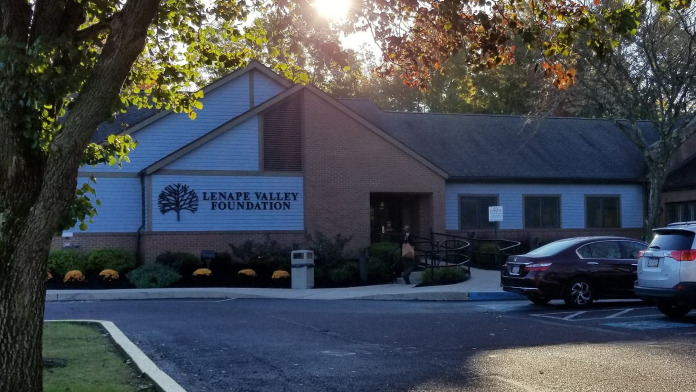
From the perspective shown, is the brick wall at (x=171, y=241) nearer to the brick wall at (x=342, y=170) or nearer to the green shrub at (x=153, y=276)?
the brick wall at (x=342, y=170)

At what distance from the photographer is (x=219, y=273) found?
26391 mm

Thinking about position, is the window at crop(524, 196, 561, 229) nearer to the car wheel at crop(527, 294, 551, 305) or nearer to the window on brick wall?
the window on brick wall

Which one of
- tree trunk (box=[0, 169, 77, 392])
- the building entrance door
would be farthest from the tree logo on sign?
tree trunk (box=[0, 169, 77, 392])

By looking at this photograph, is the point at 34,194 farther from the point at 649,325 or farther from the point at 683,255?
the point at 683,255

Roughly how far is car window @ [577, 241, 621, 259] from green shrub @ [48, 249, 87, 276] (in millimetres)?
15100

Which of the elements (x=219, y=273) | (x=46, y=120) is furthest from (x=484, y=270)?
(x=46, y=120)

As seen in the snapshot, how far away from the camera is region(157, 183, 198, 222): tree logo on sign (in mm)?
27547

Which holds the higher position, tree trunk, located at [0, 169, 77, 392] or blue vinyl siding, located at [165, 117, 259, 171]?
blue vinyl siding, located at [165, 117, 259, 171]

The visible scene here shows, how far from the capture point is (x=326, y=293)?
23203 millimetres

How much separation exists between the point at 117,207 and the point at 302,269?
756cm

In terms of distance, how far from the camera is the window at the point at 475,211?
32.8m

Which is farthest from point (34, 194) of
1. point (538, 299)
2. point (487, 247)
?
point (487, 247)

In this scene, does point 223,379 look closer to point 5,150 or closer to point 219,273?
point 5,150

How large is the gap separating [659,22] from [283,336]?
833 inches
